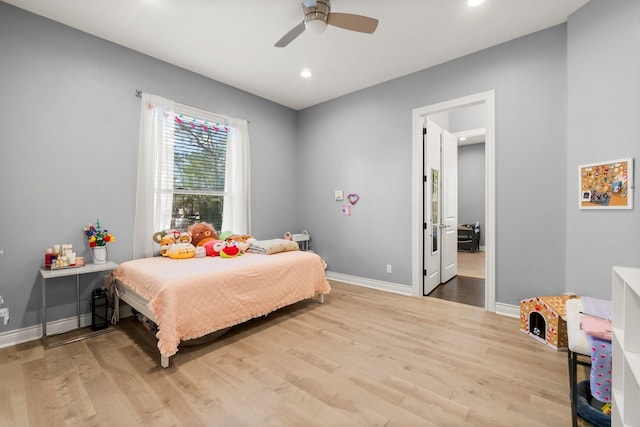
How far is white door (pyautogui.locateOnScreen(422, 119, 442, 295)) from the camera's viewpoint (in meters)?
3.73

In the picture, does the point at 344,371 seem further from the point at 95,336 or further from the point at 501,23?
the point at 501,23

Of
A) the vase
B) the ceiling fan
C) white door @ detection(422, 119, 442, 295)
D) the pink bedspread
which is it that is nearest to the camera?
the pink bedspread

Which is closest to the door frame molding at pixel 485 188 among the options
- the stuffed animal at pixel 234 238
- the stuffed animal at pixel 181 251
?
the stuffed animal at pixel 234 238

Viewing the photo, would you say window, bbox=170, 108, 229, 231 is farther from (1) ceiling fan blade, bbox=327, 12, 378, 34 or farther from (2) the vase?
(1) ceiling fan blade, bbox=327, 12, 378, 34

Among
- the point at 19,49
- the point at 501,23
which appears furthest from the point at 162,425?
the point at 501,23

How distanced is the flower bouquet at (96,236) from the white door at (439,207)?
3.63m

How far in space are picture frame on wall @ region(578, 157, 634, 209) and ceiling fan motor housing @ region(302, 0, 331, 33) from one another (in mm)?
2547

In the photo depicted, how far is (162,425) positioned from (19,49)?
3255mm

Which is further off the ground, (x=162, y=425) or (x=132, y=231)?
(x=132, y=231)

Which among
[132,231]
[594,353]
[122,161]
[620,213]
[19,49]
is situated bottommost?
[594,353]

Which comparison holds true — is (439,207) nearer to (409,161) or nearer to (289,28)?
(409,161)

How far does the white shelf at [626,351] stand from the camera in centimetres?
98

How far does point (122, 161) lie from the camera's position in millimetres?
3004

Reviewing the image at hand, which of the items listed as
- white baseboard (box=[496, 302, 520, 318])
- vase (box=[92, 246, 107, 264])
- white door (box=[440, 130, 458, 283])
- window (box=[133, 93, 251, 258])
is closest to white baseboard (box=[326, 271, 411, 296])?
white door (box=[440, 130, 458, 283])
